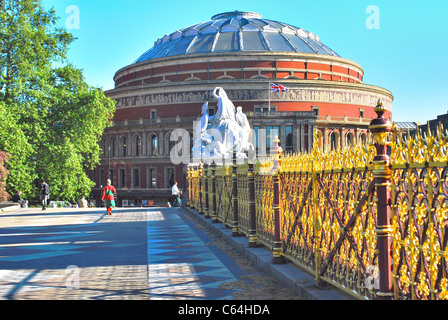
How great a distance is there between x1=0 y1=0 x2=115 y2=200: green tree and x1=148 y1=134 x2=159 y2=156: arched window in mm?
25468

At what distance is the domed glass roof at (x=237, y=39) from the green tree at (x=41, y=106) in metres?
33.5

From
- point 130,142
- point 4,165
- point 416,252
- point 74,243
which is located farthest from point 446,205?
point 130,142

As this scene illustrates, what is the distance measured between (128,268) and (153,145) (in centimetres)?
5569

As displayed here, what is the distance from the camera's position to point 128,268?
8320mm

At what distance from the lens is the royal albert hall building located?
5884cm

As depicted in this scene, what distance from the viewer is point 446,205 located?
12.1ft

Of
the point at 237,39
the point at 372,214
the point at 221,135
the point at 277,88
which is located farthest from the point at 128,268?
the point at 237,39

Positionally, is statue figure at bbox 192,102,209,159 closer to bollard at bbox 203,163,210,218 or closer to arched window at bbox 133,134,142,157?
bollard at bbox 203,163,210,218

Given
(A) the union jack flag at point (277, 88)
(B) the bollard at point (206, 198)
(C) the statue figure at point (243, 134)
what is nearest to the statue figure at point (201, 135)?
(C) the statue figure at point (243, 134)

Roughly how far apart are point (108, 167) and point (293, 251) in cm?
6157

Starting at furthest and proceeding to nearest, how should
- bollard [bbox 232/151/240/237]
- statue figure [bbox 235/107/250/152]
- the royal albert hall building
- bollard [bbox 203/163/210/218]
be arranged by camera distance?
the royal albert hall building
statue figure [bbox 235/107/250/152]
bollard [bbox 203/163/210/218]
bollard [bbox 232/151/240/237]

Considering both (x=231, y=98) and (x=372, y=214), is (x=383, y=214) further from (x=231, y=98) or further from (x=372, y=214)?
(x=231, y=98)

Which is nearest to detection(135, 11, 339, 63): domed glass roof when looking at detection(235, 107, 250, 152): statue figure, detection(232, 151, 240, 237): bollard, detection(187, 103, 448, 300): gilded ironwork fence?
detection(235, 107, 250, 152): statue figure
